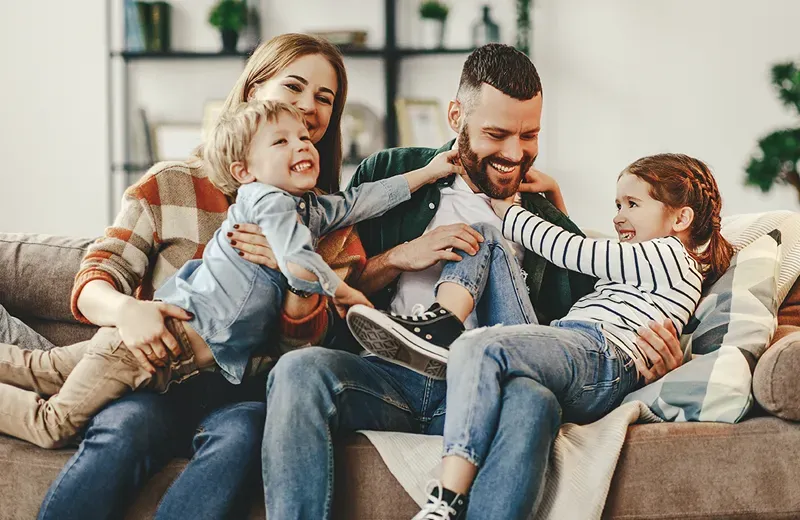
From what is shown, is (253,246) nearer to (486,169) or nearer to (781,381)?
(486,169)

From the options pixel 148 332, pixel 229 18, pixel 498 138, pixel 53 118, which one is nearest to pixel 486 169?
pixel 498 138

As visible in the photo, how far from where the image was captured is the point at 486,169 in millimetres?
2086

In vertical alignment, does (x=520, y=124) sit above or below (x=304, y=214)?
above

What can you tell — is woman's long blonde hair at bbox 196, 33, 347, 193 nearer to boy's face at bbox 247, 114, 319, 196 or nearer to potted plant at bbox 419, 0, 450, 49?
boy's face at bbox 247, 114, 319, 196

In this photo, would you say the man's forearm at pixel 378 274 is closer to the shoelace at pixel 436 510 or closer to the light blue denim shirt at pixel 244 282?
the light blue denim shirt at pixel 244 282

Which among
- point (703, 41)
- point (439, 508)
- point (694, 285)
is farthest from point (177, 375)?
point (703, 41)

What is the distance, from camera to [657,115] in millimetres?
4164

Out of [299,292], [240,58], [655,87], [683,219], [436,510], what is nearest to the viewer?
[436,510]

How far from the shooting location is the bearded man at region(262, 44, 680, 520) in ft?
5.02

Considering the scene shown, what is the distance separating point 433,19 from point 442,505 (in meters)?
3.14

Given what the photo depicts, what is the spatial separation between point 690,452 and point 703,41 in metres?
2.93

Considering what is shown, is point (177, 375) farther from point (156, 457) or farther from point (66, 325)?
point (66, 325)

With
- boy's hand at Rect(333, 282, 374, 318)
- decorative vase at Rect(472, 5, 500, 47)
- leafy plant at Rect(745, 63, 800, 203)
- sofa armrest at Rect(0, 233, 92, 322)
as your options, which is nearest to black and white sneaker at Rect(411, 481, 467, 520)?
boy's hand at Rect(333, 282, 374, 318)

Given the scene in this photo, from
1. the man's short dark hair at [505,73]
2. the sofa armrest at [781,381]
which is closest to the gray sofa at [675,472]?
the sofa armrest at [781,381]
